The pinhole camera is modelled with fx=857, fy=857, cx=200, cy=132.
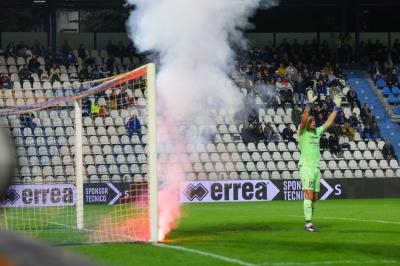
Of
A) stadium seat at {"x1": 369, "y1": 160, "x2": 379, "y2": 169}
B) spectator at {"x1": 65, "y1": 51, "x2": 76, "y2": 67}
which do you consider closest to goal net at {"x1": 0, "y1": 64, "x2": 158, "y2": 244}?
spectator at {"x1": 65, "y1": 51, "x2": 76, "y2": 67}

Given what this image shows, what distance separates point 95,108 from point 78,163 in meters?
11.4

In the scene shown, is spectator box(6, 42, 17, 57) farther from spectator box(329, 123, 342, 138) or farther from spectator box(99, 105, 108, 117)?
spectator box(329, 123, 342, 138)

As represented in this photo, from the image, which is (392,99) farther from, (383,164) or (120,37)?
(120,37)

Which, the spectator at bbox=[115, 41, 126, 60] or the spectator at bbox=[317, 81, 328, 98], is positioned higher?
the spectator at bbox=[115, 41, 126, 60]

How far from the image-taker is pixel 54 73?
36.0 m

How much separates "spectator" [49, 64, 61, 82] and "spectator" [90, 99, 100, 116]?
25.5 feet

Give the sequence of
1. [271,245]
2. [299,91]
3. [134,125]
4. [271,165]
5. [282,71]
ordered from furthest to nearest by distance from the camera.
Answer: [282,71] → [299,91] → [271,165] → [134,125] → [271,245]

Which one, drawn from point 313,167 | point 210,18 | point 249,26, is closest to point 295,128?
point 249,26

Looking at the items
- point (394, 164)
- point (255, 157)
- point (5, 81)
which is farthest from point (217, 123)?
point (5, 81)

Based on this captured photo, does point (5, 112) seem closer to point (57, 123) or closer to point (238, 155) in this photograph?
point (57, 123)

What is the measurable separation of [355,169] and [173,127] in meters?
19.4

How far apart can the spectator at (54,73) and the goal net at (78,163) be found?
3.10ft

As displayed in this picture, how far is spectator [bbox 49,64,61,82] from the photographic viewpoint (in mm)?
35875

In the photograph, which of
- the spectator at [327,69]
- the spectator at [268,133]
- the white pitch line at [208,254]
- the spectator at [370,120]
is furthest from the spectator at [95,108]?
the spectator at [327,69]
